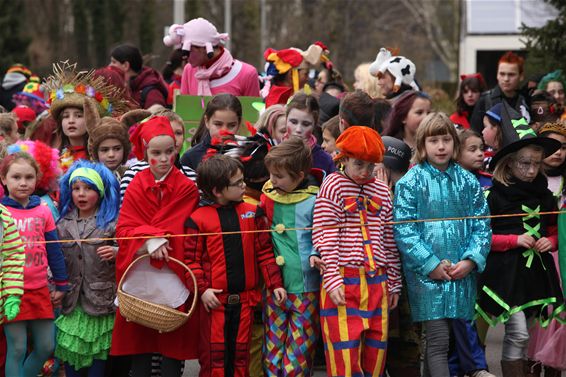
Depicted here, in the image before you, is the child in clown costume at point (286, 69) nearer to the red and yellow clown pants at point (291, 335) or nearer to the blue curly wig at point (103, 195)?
the blue curly wig at point (103, 195)

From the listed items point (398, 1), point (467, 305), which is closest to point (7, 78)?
point (467, 305)

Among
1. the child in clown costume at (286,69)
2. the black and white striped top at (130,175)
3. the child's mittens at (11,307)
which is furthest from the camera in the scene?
the child in clown costume at (286,69)

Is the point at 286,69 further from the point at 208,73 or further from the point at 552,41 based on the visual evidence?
the point at 552,41

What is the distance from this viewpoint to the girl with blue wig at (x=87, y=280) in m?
7.73

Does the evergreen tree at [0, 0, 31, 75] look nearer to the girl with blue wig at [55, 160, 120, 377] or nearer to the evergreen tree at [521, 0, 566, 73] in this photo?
the evergreen tree at [521, 0, 566, 73]

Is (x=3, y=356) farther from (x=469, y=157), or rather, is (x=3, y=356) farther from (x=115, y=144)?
(x=469, y=157)

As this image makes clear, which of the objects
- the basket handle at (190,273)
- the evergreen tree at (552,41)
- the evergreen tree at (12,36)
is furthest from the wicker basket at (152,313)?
the evergreen tree at (12,36)

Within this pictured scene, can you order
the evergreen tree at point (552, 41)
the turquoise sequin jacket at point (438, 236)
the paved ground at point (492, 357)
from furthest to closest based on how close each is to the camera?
the evergreen tree at point (552, 41), the paved ground at point (492, 357), the turquoise sequin jacket at point (438, 236)

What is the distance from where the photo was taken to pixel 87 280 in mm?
7766

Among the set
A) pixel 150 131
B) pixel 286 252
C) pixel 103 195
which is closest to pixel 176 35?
pixel 103 195

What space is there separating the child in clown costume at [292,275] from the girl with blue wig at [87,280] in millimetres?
1106

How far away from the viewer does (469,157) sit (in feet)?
28.3

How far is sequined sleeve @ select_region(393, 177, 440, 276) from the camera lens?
24.3 feet

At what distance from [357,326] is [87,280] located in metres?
1.89
